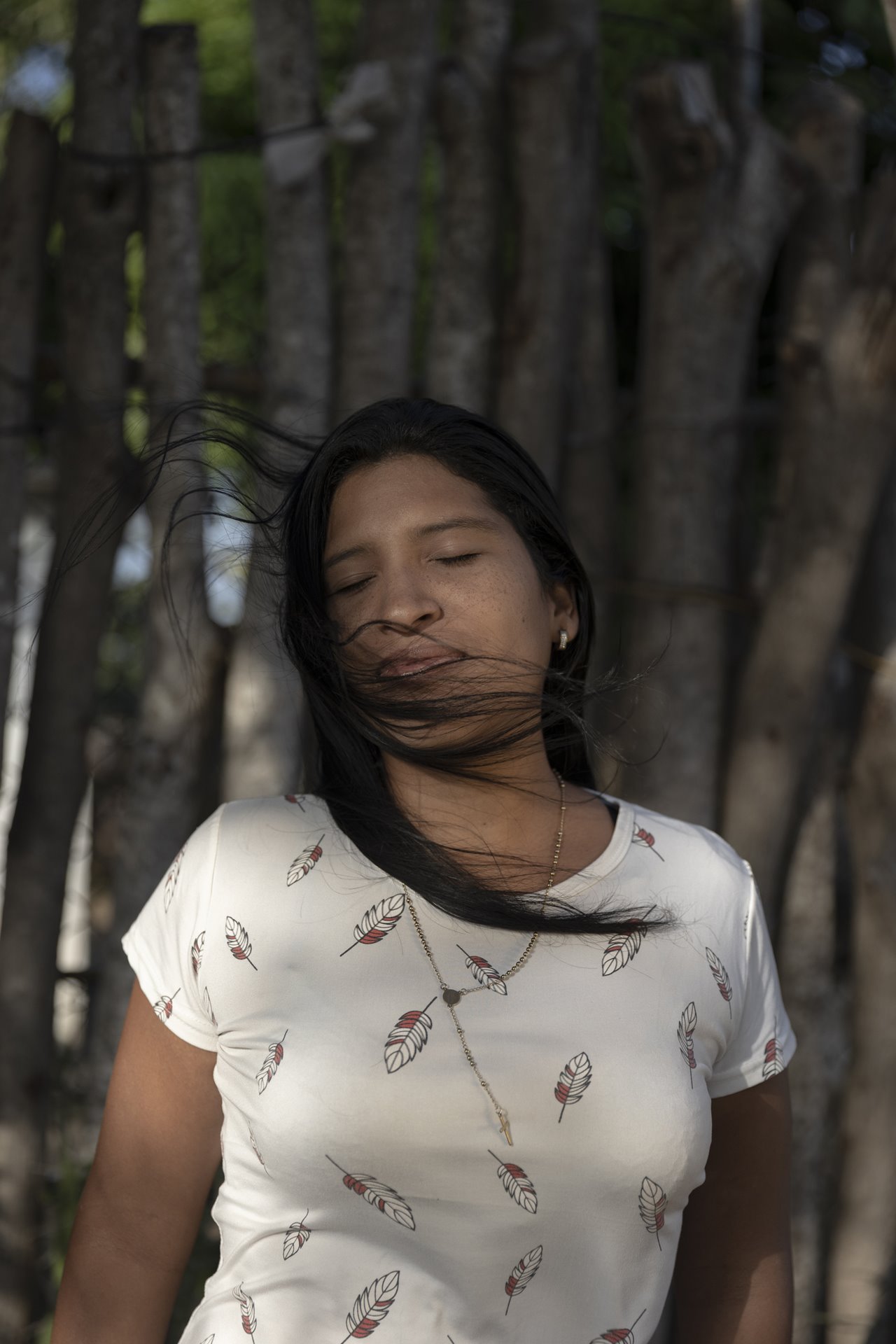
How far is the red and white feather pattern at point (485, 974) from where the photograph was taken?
1310 millimetres

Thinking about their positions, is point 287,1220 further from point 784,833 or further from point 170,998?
point 784,833

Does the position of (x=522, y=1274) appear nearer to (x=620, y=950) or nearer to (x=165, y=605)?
(x=620, y=950)

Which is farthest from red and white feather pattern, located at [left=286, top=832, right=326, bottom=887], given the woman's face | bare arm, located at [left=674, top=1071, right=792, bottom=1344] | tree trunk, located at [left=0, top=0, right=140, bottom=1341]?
tree trunk, located at [left=0, top=0, right=140, bottom=1341]

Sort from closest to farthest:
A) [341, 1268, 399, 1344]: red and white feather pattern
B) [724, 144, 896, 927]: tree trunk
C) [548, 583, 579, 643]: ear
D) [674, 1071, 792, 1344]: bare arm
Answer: [341, 1268, 399, 1344]: red and white feather pattern → [674, 1071, 792, 1344]: bare arm → [548, 583, 579, 643]: ear → [724, 144, 896, 927]: tree trunk

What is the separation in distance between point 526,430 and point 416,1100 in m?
1.51

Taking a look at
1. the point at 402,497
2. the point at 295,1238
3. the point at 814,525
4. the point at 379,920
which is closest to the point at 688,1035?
the point at 379,920

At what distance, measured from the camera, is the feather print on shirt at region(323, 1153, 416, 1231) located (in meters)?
1.23

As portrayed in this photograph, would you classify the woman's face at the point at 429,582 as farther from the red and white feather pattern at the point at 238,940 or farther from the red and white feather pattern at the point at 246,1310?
the red and white feather pattern at the point at 246,1310

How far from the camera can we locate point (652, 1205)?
1.29 m

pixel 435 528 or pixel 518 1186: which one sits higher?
pixel 435 528

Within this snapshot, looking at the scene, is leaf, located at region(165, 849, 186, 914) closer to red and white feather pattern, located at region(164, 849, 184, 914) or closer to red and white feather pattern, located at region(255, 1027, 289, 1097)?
red and white feather pattern, located at region(164, 849, 184, 914)

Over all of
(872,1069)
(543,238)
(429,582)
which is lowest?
(872,1069)

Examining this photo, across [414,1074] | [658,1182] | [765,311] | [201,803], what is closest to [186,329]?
[201,803]

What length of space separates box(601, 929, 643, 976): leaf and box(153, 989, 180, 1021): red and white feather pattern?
1.53 feet
